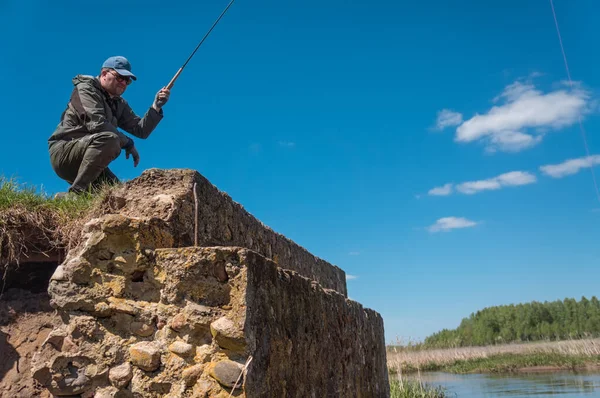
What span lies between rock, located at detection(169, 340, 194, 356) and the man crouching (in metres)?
1.76

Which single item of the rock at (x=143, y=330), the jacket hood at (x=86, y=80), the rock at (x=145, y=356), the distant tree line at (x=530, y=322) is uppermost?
the distant tree line at (x=530, y=322)

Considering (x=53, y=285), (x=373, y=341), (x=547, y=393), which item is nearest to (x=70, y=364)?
(x=53, y=285)

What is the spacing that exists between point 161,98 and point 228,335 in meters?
2.76

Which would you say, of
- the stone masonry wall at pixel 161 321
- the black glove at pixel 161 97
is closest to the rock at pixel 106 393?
the stone masonry wall at pixel 161 321

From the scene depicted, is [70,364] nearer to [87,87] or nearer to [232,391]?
[232,391]

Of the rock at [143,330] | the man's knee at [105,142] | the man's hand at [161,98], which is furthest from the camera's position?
the man's hand at [161,98]

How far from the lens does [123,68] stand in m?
4.35

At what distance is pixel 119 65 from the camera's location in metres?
4.35

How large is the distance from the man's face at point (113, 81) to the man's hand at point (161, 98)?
37 centimetres

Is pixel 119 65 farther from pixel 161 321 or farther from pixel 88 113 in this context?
pixel 161 321

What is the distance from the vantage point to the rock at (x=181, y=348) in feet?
8.76

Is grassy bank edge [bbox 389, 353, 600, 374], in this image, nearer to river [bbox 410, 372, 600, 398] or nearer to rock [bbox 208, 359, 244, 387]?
river [bbox 410, 372, 600, 398]

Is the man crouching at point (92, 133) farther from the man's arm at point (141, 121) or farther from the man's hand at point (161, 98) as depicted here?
the man's hand at point (161, 98)

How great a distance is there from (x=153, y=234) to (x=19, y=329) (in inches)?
52.0
